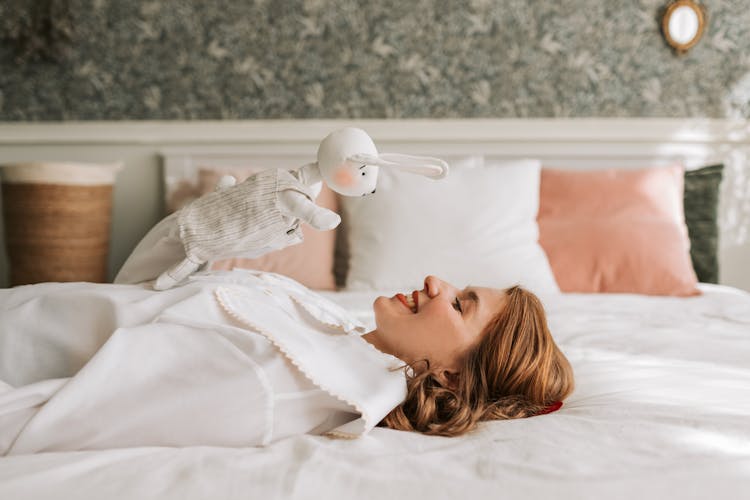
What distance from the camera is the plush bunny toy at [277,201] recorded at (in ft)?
3.47

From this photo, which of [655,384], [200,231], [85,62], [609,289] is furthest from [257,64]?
[655,384]

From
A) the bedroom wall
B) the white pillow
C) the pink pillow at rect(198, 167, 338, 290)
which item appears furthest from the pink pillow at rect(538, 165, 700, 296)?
the pink pillow at rect(198, 167, 338, 290)

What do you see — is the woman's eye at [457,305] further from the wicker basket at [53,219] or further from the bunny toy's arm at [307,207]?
the wicker basket at [53,219]

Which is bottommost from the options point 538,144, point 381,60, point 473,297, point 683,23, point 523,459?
point 523,459

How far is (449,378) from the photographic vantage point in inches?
Result: 46.6

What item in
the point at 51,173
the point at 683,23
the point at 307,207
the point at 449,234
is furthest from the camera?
the point at 683,23

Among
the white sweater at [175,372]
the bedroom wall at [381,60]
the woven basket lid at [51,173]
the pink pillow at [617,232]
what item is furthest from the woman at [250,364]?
the bedroom wall at [381,60]

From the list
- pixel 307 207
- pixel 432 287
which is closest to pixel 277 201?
pixel 307 207

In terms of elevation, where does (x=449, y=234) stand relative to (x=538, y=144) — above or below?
below

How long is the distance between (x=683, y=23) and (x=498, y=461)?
2495mm

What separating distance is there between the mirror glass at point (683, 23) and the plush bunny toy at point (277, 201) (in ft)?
7.13

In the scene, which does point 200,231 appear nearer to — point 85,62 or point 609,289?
point 609,289

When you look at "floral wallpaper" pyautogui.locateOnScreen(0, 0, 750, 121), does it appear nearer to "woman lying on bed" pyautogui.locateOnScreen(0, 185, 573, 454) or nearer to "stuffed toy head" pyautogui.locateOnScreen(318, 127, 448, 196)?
Answer: "woman lying on bed" pyautogui.locateOnScreen(0, 185, 573, 454)

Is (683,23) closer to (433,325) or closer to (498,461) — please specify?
(433,325)
